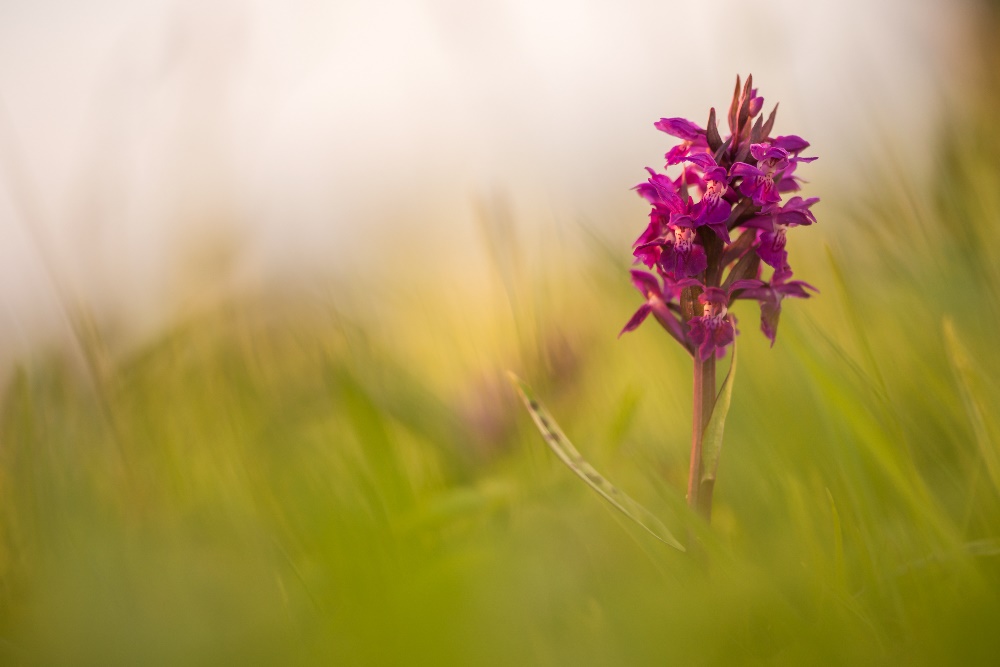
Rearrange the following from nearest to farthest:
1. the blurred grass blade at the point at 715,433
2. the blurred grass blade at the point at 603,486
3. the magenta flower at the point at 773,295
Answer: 1. the blurred grass blade at the point at 603,486
2. the blurred grass blade at the point at 715,433
3. the magenta flower at the point at 773,295

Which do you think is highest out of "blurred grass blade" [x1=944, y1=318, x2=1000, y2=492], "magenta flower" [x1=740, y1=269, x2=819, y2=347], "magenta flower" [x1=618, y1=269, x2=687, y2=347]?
"magenta flower" [x1=618, y1=269, x2=687, y2=347]

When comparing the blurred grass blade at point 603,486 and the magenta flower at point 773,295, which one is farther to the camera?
the magenta flower at point 773,295

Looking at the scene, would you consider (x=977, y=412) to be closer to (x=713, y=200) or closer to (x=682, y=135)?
(x=713, y=200)

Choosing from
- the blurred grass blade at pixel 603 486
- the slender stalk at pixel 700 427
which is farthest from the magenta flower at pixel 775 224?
the blurred grass blade at pixel 603 486

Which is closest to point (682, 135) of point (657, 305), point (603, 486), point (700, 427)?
point (657, 305)

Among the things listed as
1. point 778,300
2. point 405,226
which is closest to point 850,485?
point 778,300

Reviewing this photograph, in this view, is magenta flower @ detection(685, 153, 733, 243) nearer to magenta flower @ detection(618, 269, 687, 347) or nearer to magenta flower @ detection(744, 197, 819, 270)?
magenta flower @ detection(744, 197, 819, 270)

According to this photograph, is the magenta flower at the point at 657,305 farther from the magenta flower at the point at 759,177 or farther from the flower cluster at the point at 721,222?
the magenta flower at the point at 759,177

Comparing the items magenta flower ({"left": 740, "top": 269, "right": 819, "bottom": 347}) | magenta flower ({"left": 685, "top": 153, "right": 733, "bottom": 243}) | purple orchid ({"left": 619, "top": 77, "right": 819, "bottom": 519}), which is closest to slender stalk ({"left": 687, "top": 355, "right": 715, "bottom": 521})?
purple orchid ({"left": 619, "top": 77, "right": 819, "bottom": 519})
